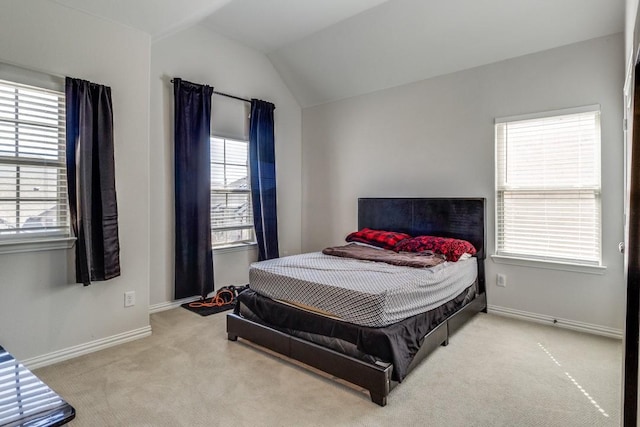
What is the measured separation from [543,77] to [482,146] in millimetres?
791

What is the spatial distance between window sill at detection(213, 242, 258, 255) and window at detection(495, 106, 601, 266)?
9.47 ft

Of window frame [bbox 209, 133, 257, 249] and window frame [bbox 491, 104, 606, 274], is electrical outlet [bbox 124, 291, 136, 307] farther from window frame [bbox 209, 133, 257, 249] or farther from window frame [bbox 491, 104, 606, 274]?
window frame [bbox 491, 104, 606, 274]

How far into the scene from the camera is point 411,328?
2.27 meters

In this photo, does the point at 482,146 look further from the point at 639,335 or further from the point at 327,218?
the point at 639,335

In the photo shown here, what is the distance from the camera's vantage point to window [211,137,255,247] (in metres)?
4.25

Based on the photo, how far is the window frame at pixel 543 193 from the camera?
3.03m

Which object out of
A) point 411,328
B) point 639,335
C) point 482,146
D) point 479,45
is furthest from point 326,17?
point 639,335

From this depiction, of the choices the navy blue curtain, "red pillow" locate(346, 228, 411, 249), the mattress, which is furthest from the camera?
the navy blue curtain


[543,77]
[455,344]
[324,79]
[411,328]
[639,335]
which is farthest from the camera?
[324,79]

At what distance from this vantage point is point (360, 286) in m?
2.30

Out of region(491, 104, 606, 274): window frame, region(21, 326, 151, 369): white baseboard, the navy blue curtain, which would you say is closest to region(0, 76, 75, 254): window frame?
region(21, 326, 151, 369): white baseboard

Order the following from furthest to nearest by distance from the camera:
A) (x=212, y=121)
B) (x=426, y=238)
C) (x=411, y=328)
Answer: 1. (x=212, y=121)
2. (x=426, y=238)
3. (x=411, y=328)

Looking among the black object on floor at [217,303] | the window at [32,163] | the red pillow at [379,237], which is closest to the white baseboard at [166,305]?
the black object on floor at [217,303]

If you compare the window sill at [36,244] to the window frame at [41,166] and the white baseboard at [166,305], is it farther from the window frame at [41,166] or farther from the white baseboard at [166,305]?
the white baseboard at [166,305]
